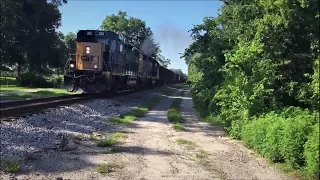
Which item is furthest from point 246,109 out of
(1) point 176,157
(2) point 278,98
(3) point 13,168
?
(3) point 13,168

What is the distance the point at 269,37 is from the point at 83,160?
5.70 meters

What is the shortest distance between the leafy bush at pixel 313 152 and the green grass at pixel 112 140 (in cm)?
564

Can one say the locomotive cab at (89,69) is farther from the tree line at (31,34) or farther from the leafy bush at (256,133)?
the tree line at (31,34)

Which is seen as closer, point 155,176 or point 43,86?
point 155,176

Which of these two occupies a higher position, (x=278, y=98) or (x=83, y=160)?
(x=278, y=98)

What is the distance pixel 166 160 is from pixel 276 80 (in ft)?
12.3

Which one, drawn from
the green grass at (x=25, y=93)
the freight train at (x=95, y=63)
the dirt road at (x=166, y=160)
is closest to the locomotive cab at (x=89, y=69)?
the freight train at (x=95, y=63)

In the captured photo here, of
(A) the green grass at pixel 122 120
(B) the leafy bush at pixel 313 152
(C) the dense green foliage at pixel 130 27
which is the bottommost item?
(A) the green grass at pixel 122 120

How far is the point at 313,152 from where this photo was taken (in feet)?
20.1

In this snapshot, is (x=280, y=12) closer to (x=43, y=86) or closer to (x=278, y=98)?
(x=278, y=98)

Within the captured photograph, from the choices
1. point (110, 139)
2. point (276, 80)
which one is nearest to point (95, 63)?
point (110, 139)

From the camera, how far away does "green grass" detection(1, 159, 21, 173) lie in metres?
7.75

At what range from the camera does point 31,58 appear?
58688mm

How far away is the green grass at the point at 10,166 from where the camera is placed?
775 cm
